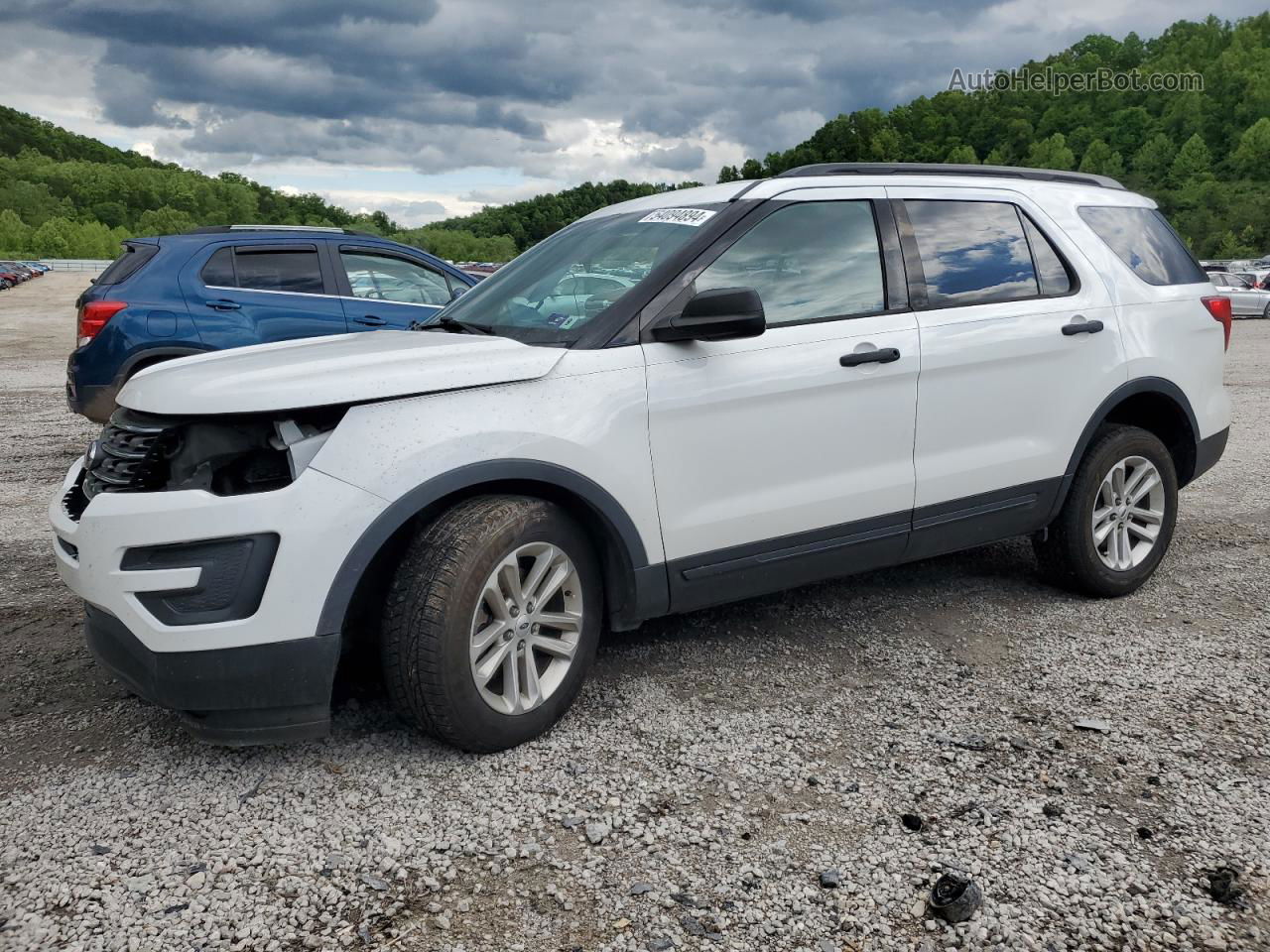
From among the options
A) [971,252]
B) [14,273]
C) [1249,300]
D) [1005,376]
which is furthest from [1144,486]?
[14,273]

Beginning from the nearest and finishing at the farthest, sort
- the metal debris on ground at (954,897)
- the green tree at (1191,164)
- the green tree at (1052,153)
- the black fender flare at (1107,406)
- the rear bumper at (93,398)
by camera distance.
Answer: the metal debris on ground at (954,897) → the black fender flare at (1107,406) → the rear bumper at (93,398) → the green tree at (1052,153) → the green tree at (1191,164)

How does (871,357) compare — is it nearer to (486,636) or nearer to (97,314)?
(486,636)

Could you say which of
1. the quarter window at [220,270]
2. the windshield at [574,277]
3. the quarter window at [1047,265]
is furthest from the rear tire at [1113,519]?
the quarter window at [220,270]

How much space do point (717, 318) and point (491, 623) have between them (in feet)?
3.98

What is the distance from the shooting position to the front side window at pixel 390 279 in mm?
8594

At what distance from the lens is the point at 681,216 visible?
13.0 ft

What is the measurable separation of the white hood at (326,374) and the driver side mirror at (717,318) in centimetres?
40

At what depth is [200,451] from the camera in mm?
3078

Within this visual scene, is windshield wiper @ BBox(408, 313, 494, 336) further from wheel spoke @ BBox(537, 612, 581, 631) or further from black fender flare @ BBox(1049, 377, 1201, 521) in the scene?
black fender flare @ BBox(1049, 377, 1201, 521)

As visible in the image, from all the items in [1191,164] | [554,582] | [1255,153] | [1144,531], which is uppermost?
[1255,153]

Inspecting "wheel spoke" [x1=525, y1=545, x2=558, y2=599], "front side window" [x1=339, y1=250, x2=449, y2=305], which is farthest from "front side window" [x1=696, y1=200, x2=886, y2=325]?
"front side window" [x1=339, y1=250, x2=449, y2=305]

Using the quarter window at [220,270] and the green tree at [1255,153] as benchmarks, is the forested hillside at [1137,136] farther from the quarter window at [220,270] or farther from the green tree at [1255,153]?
the quarter window at [220,270]

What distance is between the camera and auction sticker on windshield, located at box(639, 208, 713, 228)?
384 centimetres

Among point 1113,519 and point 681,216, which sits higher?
point 681,216
